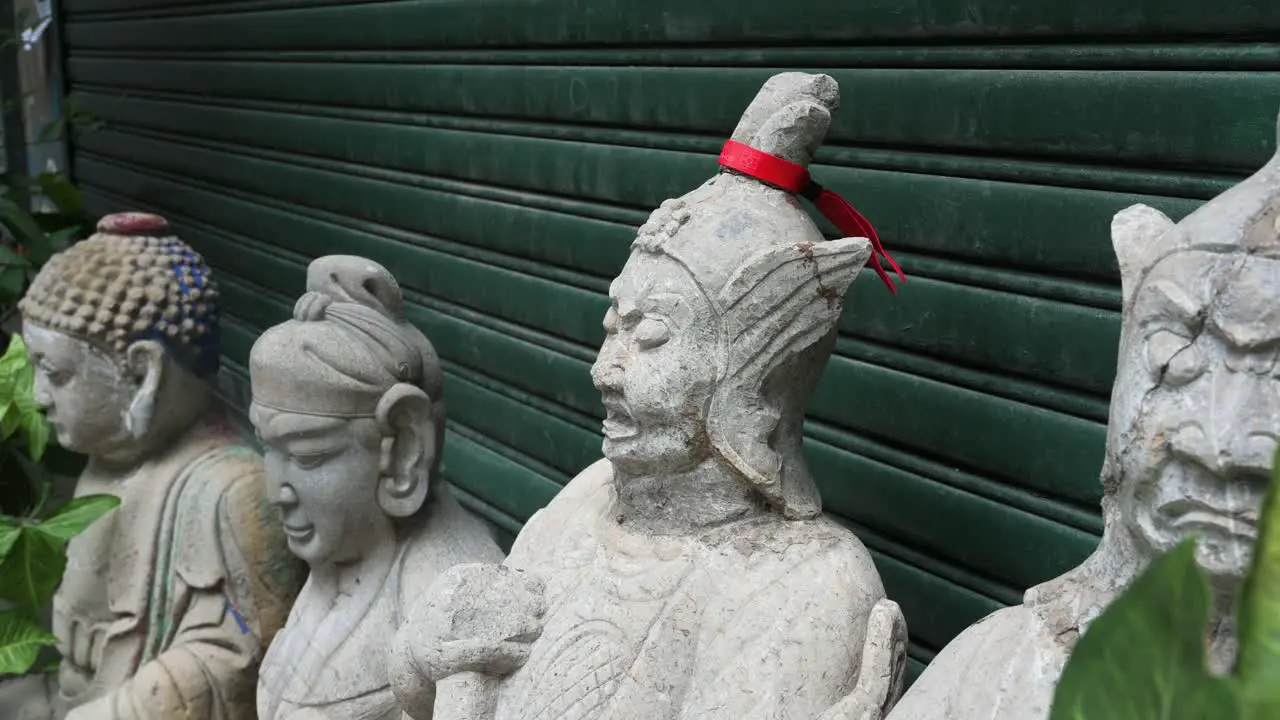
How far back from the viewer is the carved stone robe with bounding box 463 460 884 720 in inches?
80.7

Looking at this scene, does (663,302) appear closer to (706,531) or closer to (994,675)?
(706,531)

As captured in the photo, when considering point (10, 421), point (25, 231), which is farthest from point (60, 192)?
point (10, 421)

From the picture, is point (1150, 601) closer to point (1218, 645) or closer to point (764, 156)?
point (1218, 645)

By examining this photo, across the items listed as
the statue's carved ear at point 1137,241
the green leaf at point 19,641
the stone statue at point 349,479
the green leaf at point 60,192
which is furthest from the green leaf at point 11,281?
the statue's carved ear at point 1137,241

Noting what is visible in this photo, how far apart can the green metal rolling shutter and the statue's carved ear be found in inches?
27.5

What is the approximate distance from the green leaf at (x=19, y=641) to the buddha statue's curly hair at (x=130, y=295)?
734 millimetres

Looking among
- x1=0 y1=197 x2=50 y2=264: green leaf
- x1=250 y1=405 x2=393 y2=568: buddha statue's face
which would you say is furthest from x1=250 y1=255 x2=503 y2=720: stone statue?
x1=0 y1=197 x2=50 y2=264: green leaf

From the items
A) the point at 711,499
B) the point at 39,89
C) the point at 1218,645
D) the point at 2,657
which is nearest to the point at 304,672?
the point at 2,657

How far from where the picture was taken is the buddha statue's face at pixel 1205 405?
1.41m

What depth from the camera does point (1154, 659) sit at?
23.9 inches

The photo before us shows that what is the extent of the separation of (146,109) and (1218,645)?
287 inches

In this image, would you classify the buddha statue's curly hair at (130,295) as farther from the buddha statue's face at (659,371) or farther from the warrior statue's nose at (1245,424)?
the warrior statue's nose at (1245,424)

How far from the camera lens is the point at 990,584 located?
9.11 ft

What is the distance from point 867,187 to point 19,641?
236 cm
